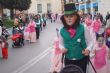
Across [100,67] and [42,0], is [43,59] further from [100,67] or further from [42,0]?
[42,0]

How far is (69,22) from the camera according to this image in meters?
6.90

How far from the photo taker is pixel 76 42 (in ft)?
22.6

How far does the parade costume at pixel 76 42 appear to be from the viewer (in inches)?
270

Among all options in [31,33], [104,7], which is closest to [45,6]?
[104,7]

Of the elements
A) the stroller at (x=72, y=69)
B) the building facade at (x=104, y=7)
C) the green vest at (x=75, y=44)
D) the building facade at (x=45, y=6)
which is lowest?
the building facade at (x=45, y=6)

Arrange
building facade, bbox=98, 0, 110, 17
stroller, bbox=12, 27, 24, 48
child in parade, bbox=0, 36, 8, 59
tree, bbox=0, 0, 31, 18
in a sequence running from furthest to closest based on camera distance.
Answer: tree, bbox=0, 0, 31, 18 < building facade, bbox=98, 0, 110, 17 < stroller, bbox=12, 27, 24, 48 < child in parade, bbox=0, 36, 8, 59

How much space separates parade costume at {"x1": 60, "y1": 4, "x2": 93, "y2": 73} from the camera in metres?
6.86

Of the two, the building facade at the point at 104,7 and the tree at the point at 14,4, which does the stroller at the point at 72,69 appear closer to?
the building facade at the point at 104,7

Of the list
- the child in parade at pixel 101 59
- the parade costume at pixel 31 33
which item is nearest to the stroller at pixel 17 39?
the parade costume at pixel 31 33

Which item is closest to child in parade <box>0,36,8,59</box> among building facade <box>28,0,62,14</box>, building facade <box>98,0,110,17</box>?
Answer: building facade <box>98,0,110,17</box>

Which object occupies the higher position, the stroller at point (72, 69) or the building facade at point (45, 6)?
the stroller at point (72, 69)

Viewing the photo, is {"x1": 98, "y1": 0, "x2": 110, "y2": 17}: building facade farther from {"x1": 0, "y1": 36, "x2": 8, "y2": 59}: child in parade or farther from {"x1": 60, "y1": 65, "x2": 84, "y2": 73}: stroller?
{"x1": 60, "y1": 65, "x2": 84, "y2": 73}: stroller

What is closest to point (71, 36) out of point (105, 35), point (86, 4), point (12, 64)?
point (105, 35)

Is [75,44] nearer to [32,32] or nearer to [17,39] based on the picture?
[17,39]
